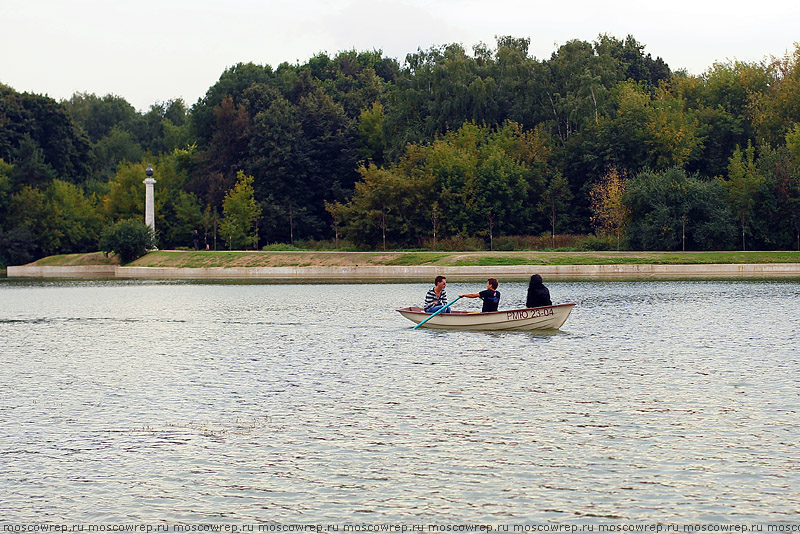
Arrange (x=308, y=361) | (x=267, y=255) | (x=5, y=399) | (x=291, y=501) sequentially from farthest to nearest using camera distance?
(x=267, y=255), (x=308, y=361), (x=5, y=399), (x=291, y=501)

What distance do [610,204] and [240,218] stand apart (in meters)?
42.8

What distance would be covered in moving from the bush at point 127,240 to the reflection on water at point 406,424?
67334 millimetres

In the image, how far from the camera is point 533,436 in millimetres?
16875

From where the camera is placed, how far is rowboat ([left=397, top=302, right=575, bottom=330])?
109 feet

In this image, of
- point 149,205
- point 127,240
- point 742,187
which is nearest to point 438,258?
point 742,187

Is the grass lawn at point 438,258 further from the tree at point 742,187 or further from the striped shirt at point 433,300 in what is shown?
the striped shirt at point 433,300

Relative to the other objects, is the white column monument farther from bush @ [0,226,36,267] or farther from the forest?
bush @ [0,226,36,267]

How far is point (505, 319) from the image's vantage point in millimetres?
33812

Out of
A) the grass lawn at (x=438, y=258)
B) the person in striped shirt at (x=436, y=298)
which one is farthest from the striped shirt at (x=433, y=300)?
the grass lawn at (x=438, y=258)

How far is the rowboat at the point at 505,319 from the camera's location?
33197 mm

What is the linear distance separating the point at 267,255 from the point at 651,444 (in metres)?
78.3

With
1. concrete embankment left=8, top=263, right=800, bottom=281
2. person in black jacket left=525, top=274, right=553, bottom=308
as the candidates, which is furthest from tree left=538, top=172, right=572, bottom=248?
person in black jacket left=525, top=274, right=553, bottom=308

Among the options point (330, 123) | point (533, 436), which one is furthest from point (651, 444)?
point (330, 123)

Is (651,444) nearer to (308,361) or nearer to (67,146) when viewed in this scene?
(308,361)
